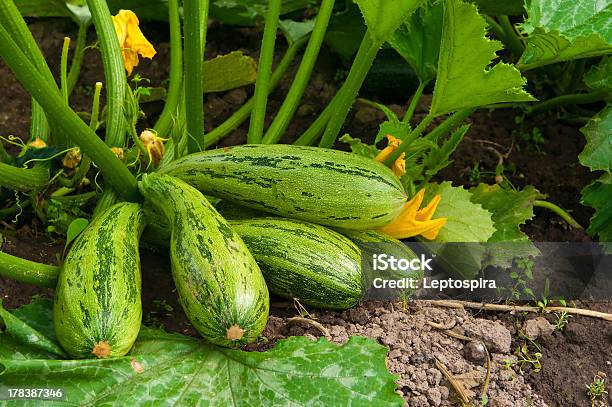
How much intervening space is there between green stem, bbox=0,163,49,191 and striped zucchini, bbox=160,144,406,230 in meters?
0.42

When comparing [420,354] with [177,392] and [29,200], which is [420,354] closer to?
[177,392]

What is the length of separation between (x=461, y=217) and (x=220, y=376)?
91 cm

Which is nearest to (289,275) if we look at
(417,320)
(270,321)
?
(270,321)

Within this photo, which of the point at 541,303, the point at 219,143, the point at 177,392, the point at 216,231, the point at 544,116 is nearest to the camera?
the point at 177,392

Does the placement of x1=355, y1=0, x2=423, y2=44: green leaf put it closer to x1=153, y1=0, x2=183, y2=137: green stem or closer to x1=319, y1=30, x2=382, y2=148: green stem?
x1=319, y1=30, x2=382, y2=148: green stem

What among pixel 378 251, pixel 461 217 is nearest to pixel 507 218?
pixel 461 217

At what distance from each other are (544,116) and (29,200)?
1.87m

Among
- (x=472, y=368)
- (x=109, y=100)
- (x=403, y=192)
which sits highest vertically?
(x=109, y=100)

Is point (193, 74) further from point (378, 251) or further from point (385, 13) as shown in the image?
point (378, 251)

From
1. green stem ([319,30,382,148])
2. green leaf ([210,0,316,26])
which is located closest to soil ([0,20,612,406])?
green leaf ([210,0,316,26])

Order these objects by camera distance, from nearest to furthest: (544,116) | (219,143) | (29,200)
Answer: (29,200)
(219,143)
(544,116)

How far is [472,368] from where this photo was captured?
2.08 meters

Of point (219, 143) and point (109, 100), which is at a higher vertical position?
point (109, 100)

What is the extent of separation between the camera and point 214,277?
1.89 metres
